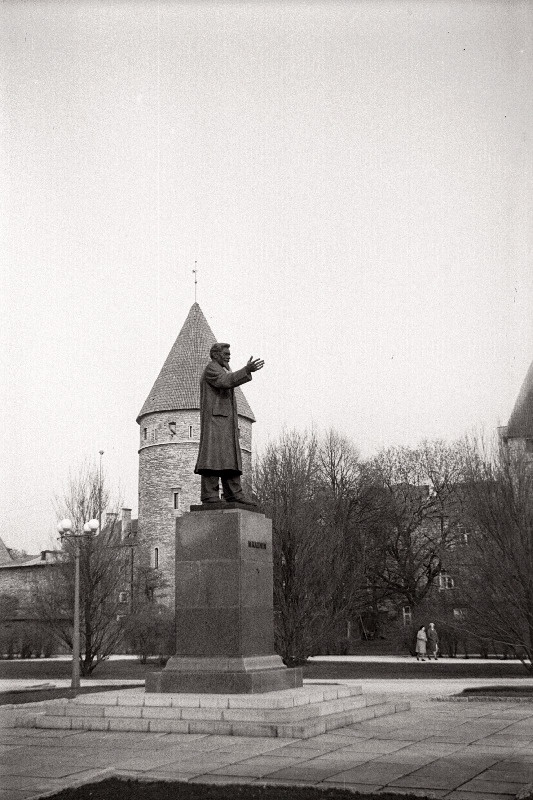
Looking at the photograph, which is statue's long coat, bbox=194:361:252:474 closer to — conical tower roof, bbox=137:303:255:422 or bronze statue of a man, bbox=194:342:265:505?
bronze statue of a man, bbox=194:342:265:505

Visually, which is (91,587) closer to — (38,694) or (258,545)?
(38,694)

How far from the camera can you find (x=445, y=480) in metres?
51.7

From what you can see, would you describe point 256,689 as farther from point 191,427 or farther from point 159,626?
point 191,427

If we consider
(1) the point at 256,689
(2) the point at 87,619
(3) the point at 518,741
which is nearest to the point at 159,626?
(2) the point at 87,619

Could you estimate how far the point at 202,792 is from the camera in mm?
7691

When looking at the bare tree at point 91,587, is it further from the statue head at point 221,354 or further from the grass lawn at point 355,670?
the statue head at point 221,354

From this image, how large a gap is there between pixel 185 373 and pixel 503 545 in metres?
41.3

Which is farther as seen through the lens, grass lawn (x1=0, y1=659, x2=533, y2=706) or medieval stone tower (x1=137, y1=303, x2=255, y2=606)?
medieval stone tower (x1=137, y1=303, x2=255, y2=606)

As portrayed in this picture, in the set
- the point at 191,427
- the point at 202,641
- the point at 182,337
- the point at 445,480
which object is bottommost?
the point at 202,641

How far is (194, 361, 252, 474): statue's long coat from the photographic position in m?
14.0

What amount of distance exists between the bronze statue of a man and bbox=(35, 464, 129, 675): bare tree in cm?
1468

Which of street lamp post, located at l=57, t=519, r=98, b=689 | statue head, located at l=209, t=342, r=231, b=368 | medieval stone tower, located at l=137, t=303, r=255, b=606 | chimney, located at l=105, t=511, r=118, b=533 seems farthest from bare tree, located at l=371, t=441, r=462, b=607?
statue head, located at l=209, t=342, r=231, b=368

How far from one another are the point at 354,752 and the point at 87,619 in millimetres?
20516

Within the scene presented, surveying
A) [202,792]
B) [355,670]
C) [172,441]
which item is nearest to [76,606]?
[355,670]
